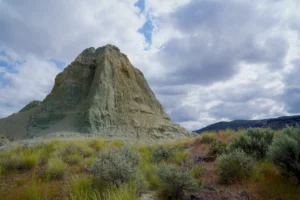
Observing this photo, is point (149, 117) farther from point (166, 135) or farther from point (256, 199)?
point (256, 199)

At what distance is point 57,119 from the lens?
3528 centimetres

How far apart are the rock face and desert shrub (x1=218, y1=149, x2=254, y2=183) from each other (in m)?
26.6

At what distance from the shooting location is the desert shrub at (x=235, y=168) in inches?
217

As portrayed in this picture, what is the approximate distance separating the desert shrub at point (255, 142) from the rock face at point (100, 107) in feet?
82.0

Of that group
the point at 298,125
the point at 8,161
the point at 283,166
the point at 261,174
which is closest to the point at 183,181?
the point at 261,174

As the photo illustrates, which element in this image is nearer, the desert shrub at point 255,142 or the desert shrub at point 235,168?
the desert shrub at point 235,168

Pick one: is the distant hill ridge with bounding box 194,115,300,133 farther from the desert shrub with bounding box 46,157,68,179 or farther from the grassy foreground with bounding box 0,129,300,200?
the desert shrub with bounding box 46,157,68,179

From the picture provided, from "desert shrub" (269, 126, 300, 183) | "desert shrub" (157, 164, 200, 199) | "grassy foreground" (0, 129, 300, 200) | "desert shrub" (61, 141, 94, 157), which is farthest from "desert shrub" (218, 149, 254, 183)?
Result: "desert shrub" (61, 141, 94, 157)

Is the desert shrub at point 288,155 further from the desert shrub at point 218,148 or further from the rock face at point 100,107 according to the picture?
the rock face at point 100,107

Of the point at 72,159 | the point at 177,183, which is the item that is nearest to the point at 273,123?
the point at 72,159

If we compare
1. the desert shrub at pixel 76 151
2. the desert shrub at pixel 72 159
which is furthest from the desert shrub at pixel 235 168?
the desert shrub at pixel 76 151

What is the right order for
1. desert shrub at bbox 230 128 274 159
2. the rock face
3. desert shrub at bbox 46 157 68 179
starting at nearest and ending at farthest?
desert shrub at bbox 46 157 68 179 < desert shrub at bbox 230 128 274 159 < the rock face

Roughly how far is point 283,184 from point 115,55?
41037 millimetres

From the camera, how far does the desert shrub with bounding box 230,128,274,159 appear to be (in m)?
7.21
